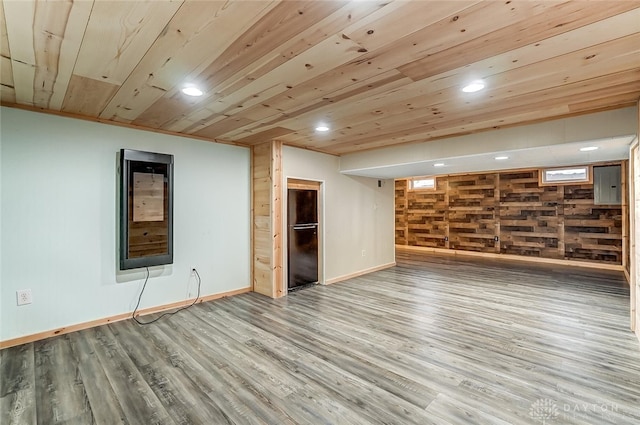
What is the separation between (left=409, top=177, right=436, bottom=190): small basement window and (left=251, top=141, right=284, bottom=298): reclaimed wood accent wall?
5925mm

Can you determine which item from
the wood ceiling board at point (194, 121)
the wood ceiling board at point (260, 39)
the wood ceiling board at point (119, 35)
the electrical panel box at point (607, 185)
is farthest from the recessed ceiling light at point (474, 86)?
the electrical panel box at point (607, 185)

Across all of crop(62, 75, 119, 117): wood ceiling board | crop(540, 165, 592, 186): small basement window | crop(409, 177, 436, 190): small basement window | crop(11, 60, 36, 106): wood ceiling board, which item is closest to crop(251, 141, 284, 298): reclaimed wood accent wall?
crop(62, 75, 119, 117): wood ceiling board

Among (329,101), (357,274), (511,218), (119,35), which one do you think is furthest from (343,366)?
(511,218)

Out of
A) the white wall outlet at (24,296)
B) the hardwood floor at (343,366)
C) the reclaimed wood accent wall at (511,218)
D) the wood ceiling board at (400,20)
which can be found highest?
the wood ceiling board at (400,20)

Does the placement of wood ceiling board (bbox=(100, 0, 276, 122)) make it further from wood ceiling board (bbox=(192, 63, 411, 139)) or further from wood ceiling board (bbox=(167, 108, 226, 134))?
wood ceiling board (bbox=(192, 63, 411, 139))

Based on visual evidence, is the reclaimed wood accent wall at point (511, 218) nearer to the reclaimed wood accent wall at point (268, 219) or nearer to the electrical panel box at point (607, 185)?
the electrical panel box at point (607, 185)

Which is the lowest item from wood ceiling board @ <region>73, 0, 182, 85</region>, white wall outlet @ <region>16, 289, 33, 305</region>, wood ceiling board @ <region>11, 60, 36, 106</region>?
white wall outlet @ <region>16, 289, 33, 305</region>

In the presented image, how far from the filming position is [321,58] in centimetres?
189

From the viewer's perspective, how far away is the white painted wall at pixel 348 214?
15.9 feet

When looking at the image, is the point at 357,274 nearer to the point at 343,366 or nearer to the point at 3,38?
the point at 343,366

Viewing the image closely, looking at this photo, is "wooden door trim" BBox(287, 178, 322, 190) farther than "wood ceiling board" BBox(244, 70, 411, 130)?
Yes

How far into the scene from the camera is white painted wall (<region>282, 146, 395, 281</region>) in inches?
191

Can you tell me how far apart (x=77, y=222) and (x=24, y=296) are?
2.68 ft

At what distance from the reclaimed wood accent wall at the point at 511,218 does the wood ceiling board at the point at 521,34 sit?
6415 mm
